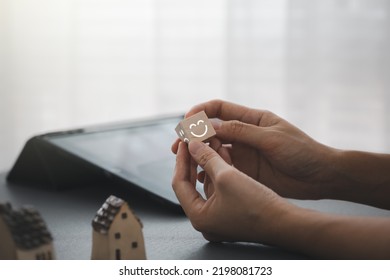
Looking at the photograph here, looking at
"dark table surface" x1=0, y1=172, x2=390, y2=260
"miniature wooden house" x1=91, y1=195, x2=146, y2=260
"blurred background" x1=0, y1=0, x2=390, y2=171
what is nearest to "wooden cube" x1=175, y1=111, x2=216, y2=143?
"dark table surface" x1=0, y1=172, x2=390, y2=260

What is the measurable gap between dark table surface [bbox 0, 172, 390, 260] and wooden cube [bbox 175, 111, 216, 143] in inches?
4.3

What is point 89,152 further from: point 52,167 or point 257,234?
point 257,234

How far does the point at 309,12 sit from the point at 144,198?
36.3 inches

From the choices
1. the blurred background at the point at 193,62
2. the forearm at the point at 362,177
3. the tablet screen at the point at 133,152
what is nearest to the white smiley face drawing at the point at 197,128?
the tablet screen at the point at 133,152

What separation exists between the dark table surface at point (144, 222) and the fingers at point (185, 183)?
0.04m

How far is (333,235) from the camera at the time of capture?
66 cm

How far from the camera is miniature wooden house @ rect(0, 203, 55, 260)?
579 mm

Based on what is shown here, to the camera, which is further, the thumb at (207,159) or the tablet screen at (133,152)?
the tablet screen at (133,152)

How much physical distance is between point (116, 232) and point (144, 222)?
19 cm

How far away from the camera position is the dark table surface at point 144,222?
69cm

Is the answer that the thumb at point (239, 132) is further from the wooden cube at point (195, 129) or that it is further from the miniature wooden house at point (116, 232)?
the miniature wooden house at point (116, 232)

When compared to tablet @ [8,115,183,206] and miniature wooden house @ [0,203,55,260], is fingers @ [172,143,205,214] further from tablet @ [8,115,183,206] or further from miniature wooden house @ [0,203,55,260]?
miniature wooden house @ [0,203,55,260]

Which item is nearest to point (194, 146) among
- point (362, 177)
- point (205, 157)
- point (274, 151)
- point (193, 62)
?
point (205, 157)

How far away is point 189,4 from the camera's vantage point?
169 cm
